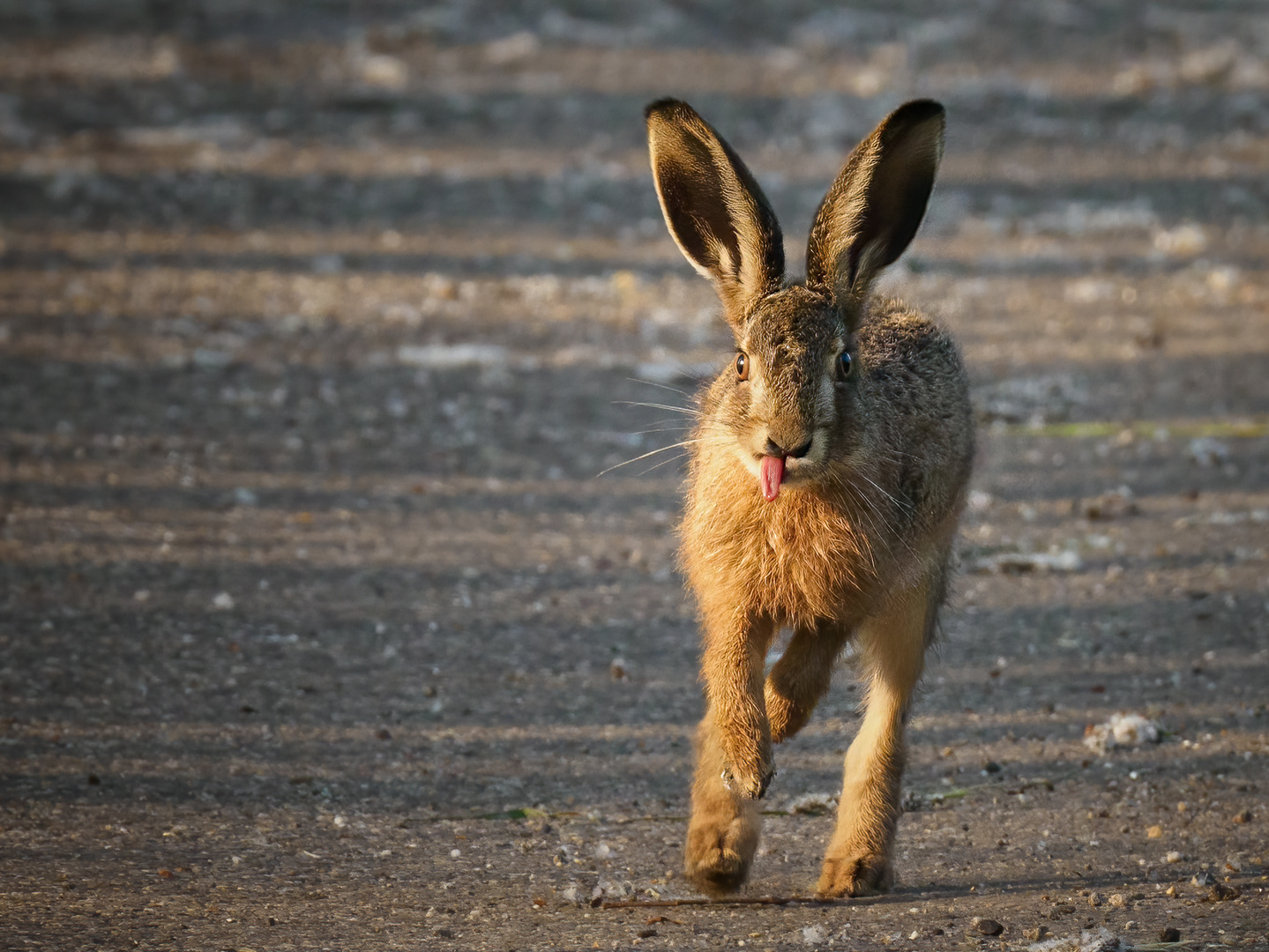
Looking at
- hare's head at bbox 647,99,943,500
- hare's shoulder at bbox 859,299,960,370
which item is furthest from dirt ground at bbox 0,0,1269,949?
hare's head at bbox 647,99,943,500

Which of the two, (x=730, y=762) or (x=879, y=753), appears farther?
(x=879, y=753)

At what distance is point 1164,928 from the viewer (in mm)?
4242

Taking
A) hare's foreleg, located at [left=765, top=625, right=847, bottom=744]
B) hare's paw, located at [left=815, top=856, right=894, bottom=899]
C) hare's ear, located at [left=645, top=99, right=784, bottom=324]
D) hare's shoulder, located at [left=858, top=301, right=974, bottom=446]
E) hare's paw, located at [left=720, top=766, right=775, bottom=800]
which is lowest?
hare's paw, located at [left=815, top=856, right=894, bottom=899]

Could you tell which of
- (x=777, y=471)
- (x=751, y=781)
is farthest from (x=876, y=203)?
(x=751, y=781)

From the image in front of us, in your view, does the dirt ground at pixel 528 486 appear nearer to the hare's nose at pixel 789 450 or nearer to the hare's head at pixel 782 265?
the hare's head at pixel 782 265

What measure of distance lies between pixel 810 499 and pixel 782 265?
68cm

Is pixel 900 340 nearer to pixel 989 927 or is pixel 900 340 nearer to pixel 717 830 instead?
pixel 717 830

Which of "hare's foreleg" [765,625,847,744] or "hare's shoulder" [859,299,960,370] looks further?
"hare's shoulder" [859,299,960,370]

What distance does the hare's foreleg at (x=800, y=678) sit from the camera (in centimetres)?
458

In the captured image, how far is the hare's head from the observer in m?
4.23

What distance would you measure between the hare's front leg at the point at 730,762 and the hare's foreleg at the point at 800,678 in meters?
0.08

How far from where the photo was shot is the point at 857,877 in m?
4.49

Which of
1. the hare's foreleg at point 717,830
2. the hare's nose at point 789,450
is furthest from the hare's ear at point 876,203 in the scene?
the hare's foreleg at point 717,830

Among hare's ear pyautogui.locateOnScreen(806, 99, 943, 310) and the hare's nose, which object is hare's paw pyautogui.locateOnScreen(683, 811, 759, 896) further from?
hare's ear pyautogui.locateOnScreen(806, 99, 943, 310)
